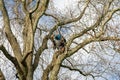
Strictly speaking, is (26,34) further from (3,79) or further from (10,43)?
(3,79)

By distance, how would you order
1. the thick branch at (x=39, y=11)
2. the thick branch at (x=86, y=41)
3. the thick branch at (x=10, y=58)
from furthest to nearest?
1. the thick branch at (x=39, y=11)
2. the thick branch at (x=86, y=41)
3. the thick branch at (x=10, y=58)

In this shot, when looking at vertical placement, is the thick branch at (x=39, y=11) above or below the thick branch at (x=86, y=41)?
above

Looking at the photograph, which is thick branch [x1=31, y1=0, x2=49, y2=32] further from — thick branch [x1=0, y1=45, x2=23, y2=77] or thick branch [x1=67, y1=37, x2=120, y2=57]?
thick branch [x1=0, y1=45, x2=23, y2=77]

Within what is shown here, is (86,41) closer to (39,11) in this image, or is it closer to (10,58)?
(39,11)

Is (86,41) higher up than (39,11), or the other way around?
(39,11)

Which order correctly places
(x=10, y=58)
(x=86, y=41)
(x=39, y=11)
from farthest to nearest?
1. (x=39, y=11)
2. (x=86, y=41)
3. (x=10, y=58)

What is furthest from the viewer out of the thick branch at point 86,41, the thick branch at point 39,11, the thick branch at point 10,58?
the thick branch at point 39,11

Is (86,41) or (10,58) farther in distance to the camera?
(86,41)

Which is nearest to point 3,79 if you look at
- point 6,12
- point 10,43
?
point 10,43

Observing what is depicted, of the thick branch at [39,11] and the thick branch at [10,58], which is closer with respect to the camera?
the thick branch at [10,58]

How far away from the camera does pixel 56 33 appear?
14.5 metres

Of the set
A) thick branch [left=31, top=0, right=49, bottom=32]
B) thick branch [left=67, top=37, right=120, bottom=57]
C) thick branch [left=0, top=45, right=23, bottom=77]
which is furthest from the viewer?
thick branch [left=31, top=0, right=49, bottom=32]

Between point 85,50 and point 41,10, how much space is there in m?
2.47

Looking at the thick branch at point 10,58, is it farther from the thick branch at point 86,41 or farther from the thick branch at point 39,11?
the thick branch at point 39,11
